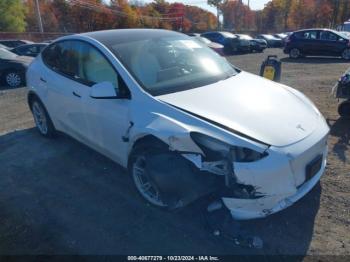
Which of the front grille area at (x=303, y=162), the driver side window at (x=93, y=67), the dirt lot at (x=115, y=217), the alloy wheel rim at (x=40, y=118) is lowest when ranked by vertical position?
the dirt lot at (x=115, y=217)

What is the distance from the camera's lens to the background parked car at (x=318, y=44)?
17031 mm

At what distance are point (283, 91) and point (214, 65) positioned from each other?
91 cm

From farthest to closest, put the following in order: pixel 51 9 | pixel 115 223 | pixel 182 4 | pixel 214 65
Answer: pixel 182 4
pixel 51 9
pixel 214 65
pixel 115 223

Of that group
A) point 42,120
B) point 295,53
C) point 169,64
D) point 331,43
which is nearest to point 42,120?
point 42,120

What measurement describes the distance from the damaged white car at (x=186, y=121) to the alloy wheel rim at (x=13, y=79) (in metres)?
6.93

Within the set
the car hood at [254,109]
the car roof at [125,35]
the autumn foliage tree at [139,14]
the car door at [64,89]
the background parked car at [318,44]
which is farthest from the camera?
the autumn foliage tree at [139,14]

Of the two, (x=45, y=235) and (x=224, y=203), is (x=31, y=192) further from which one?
(x=224, y=203)

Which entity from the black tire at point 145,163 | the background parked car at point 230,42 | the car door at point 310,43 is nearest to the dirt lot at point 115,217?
the black tire at point 145,163

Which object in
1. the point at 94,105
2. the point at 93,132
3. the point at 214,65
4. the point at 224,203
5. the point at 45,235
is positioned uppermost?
the point at 214,65

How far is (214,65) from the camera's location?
13.5 ft

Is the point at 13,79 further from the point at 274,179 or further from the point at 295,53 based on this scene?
the point at 295,53

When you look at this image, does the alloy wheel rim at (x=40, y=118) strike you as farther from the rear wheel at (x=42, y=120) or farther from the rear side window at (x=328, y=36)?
the rear side window at (x=328, y=36)

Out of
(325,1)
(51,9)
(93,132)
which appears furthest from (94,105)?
(325,1)

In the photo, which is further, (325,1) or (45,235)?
(325,1)
